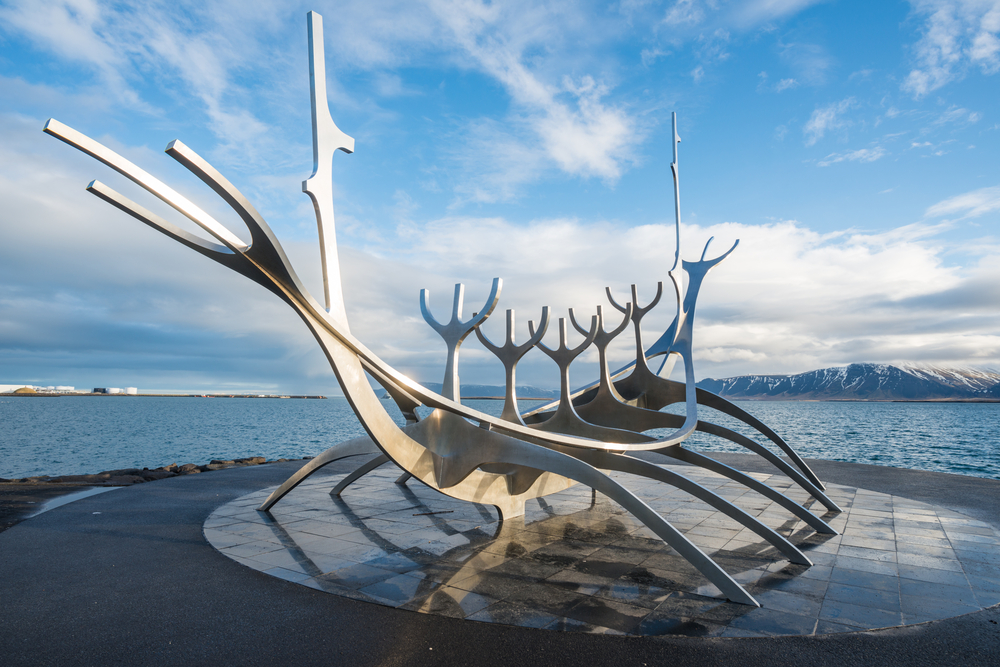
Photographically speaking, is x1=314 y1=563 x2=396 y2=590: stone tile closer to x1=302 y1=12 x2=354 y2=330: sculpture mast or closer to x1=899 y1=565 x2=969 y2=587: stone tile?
x1=302 y1=12 x2=354 y2=330: sculpture mast

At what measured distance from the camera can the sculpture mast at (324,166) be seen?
7.65 metres

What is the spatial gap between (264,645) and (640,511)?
465 cm

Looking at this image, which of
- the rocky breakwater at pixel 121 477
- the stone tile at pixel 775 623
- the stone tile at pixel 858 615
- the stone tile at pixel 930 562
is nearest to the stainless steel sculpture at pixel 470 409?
the stone tile at pixel 775 623

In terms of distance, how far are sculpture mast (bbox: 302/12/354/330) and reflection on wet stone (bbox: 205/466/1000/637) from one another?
3.67 metres

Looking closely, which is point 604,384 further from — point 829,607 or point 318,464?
point 829,607

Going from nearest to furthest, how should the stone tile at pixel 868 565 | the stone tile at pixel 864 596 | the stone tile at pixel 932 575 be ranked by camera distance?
the stone tile at pixel 864 596 → the stone tile at pixel 932 575 → the stone tile at pixel 868 565

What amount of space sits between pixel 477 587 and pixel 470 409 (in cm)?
267

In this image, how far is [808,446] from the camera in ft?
140

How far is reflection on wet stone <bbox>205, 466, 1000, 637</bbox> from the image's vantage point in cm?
626

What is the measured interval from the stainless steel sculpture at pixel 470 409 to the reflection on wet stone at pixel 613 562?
598 mm

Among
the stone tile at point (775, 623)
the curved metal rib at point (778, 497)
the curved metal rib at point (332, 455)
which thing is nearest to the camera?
the stone tile at point (775, 623)

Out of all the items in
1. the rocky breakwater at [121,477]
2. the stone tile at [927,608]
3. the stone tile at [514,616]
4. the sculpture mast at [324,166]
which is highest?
the sculpture mast at [324,166]

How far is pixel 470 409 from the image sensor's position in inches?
347

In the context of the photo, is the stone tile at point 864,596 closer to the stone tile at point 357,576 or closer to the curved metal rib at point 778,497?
the curved metal rib at point 778,497
